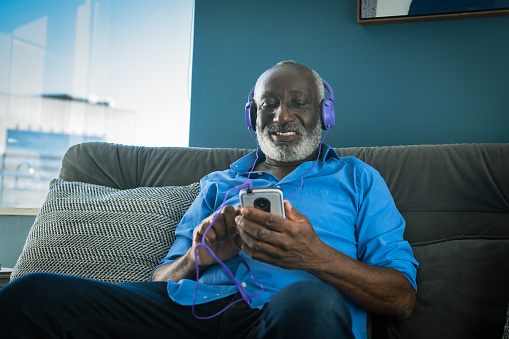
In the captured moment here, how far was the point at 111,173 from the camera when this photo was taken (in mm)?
1902

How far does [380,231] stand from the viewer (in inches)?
51.2

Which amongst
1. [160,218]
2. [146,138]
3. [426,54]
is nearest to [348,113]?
[426,54]

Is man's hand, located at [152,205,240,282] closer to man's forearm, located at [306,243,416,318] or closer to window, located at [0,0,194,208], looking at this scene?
man's forearm, located at [306,243,416,318]

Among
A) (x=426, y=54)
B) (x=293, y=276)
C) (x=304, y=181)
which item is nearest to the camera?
(x=293, y=276)

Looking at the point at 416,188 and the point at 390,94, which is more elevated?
the point at 390,94

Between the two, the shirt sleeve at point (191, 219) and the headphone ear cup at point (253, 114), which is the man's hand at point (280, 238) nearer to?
the shirt sleeve at point (191, 219)

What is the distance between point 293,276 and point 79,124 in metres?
1.91

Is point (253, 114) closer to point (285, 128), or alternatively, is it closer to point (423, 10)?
point (285, 128)

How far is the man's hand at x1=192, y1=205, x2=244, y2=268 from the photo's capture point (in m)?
1.11

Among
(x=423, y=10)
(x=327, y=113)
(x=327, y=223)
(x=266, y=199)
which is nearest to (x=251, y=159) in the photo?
(x=327, y=113)

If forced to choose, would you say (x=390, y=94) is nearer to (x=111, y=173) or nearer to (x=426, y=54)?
(x=426, y=54)

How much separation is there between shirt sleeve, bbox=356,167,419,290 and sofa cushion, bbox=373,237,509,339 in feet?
0.21

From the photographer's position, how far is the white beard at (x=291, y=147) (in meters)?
1.57

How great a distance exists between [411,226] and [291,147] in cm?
50
